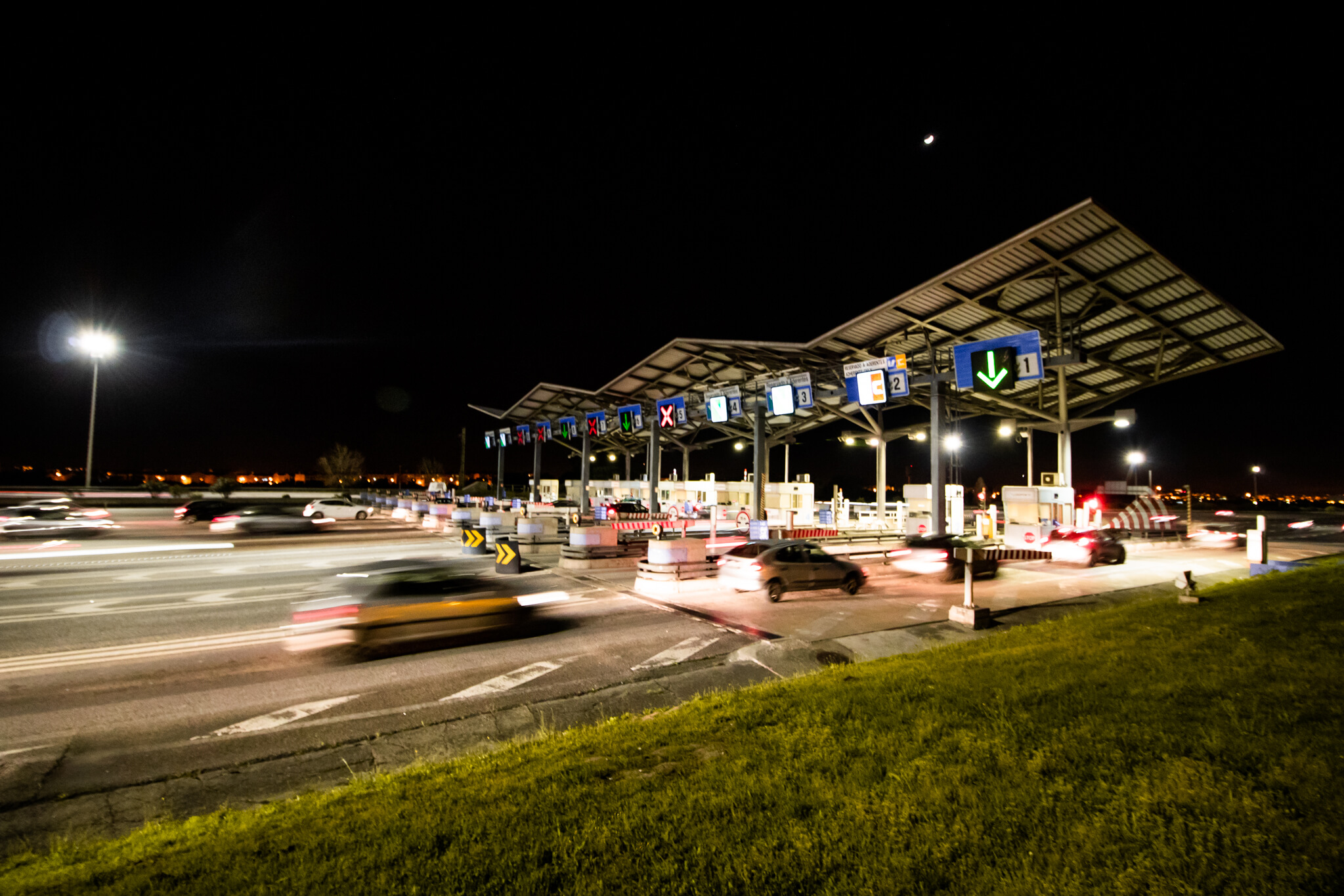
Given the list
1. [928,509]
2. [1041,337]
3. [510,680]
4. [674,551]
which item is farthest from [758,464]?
[510,680]

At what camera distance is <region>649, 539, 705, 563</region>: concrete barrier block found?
16.3 meters

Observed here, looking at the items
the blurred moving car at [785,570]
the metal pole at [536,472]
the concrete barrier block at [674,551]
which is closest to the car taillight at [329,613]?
the concrete barrier block at [674,551]

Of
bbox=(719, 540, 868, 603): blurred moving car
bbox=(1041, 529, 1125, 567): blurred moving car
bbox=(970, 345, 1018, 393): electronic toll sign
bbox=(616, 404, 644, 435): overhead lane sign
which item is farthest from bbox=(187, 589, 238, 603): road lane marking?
bbox=(1041, 529, 1125, 567): blurred moving car

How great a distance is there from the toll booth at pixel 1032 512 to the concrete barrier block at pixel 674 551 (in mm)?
15781

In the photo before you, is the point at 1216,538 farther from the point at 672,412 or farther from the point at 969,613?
the point at 672,412

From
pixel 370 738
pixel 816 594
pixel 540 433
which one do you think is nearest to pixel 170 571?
pixel 370 738

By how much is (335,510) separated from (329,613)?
30763mm

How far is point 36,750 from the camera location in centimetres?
598

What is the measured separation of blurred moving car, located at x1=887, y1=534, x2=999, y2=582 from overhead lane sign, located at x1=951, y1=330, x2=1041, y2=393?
4951 mm

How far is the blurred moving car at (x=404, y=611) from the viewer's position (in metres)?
9.25

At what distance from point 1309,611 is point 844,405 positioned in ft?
101

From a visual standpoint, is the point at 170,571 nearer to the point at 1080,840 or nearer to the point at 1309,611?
Answer: the point at 1080,840

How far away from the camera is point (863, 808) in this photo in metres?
3.68

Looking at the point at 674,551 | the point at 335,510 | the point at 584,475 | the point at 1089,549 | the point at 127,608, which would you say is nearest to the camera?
the point at 127,608
